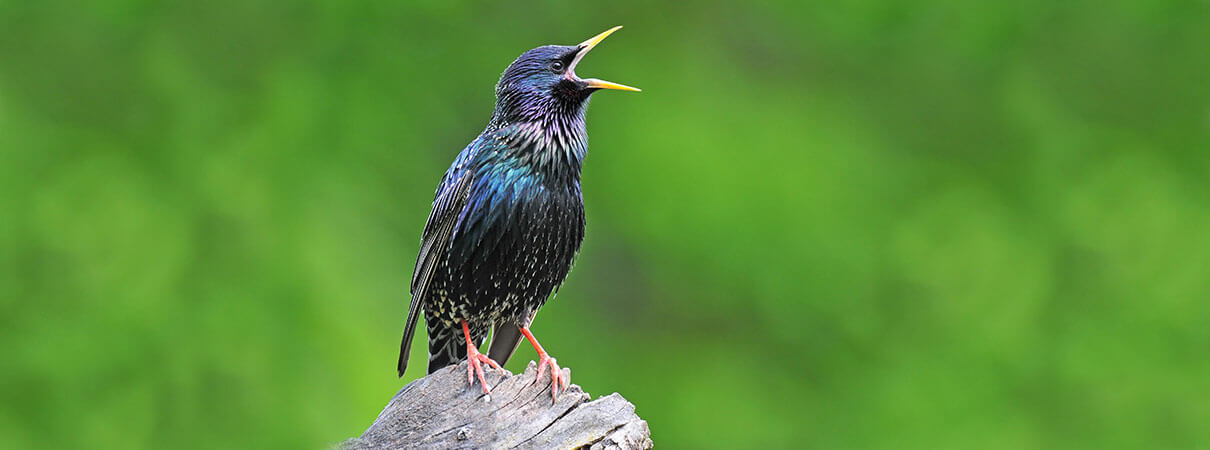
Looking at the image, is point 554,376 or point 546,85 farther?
point 546,85

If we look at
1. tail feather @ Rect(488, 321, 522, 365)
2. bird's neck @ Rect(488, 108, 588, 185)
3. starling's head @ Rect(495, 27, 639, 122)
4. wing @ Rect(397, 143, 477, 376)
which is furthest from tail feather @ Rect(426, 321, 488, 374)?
starling's head @ Rect(495, 27, 639, 122)

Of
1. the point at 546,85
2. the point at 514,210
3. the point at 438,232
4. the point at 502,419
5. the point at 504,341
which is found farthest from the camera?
the point at 504,341

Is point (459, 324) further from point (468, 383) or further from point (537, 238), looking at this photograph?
point (468, 383)

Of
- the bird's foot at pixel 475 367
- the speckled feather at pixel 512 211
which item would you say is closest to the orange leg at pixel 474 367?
the bird's foot at pixel 475 367

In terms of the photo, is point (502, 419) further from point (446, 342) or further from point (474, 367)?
point (446, 342)

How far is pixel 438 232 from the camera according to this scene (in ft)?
19.4

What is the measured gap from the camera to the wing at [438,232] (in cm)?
581

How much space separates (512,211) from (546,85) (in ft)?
2.13

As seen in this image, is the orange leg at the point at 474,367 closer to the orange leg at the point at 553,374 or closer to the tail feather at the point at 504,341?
the orange leg at the point at 553,374

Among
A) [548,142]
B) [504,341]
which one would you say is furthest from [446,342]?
[548,142]

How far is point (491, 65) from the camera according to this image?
1029 centimetres

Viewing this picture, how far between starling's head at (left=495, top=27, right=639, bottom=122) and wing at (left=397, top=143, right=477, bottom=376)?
317 millimetres

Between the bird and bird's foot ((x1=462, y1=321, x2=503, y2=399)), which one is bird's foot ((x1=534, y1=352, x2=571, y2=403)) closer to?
bird's foot ((x1=462, y1=321, x2=503, y2=399))

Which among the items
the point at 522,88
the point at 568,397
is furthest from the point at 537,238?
the point at 568,397
